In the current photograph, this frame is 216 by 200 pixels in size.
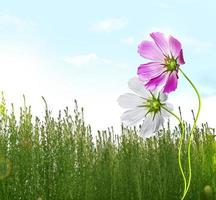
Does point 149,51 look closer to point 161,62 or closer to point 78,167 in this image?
point 161,62

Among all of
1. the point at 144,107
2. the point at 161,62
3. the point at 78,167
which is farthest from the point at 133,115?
the point at 78,167

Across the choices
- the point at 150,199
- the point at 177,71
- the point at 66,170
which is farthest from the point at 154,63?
the point at 150,199

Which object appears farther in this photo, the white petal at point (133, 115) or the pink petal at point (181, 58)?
the white petal at point (133, 115)

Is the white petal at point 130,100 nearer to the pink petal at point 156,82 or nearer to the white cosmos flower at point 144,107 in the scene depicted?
the white cosmos flower at point 144,107

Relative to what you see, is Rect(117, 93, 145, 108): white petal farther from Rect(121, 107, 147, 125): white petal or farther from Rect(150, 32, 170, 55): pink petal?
Rect(150, 32, 170, 55): pink petal

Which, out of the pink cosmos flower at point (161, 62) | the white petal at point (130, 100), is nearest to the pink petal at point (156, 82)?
the pink cosmos flower at point (161, 62)

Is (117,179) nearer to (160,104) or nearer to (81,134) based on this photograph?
(81,134)
